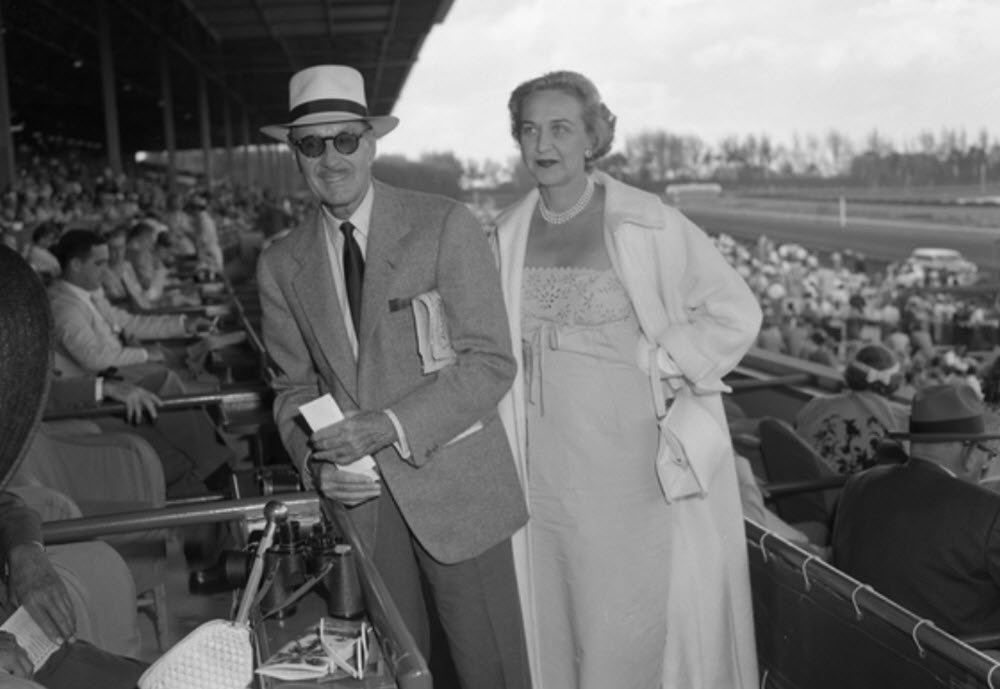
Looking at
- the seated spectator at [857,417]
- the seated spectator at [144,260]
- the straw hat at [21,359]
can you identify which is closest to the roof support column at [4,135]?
the seated spectator at [144,260]

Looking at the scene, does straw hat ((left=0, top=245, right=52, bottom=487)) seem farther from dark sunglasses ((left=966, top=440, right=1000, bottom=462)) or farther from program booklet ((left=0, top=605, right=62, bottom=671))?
dark sunglasses ((left=966, top=440, right=1000, bottom=462))

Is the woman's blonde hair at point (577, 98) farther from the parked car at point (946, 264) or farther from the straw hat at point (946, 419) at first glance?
the parked car at point (946, 264)

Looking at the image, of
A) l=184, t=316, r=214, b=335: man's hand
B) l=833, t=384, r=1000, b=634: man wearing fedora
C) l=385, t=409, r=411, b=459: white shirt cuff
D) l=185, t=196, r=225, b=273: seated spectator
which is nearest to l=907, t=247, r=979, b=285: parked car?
l=185, t=196, r=225, b=273: seated spectator

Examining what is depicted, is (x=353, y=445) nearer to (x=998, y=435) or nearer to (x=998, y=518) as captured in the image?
(x=998, y=518)

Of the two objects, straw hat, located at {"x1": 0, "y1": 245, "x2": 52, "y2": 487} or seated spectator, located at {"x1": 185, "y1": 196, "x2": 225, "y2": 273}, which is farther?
seated spectator, located at {"x1": 185, "y1": 196, "x2": 225, "y2": 273}

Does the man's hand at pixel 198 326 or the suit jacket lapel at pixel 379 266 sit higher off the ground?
the suit jacket lapel at pixel 379 266

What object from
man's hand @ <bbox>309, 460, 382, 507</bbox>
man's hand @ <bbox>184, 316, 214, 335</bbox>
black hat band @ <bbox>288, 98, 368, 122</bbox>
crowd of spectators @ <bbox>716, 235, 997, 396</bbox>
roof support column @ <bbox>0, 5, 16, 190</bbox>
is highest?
roof support column @ <bbox>0, 5, 16, 190</bbox>

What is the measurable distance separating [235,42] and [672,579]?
95.0 feet

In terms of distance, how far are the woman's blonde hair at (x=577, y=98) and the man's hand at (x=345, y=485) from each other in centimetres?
101

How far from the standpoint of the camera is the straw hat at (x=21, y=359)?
1.86 meters

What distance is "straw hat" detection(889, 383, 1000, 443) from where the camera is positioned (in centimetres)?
314

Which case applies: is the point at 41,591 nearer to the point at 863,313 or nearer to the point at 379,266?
the point at 379,266

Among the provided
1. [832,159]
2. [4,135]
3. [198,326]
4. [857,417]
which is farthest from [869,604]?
[832,159]

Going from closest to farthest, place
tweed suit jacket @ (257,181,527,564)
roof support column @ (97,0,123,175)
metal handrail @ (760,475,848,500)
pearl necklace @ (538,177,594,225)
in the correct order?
tweed suit jacket @ (257,181,527,564)
pearl necklace @ (538,177,594,225)
metal handrail @ (760,475,848,500)
roof support column @ (97,0,123,175)
